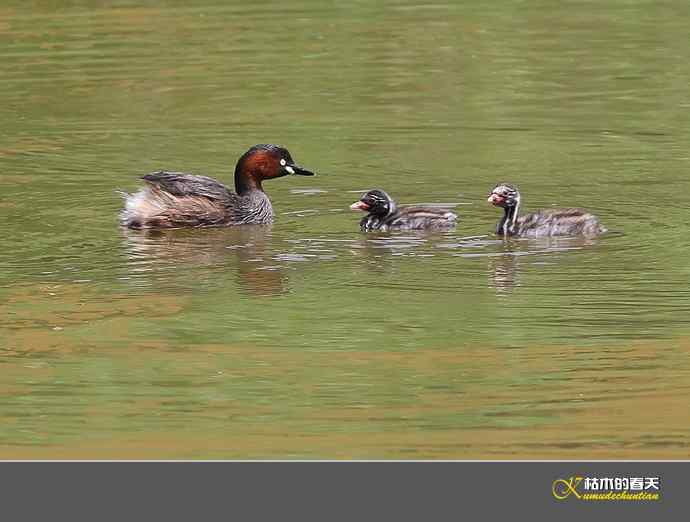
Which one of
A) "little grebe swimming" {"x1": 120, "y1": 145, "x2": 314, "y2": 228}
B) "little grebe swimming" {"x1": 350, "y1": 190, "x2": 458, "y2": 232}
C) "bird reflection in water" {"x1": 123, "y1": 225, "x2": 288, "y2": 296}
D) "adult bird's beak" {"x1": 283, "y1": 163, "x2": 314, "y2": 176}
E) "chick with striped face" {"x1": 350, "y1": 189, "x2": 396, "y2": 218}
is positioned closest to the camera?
"bird reflection in water" {"x1": 123, "y1": 225, "x2": 288, "y2": 296}

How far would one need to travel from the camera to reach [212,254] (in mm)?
11023

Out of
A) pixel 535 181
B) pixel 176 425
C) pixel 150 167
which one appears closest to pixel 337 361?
pixel 176 425

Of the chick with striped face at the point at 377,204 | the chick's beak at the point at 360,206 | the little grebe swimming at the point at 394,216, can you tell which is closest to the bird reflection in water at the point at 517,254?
the little grebe swimming at the point at 394,216

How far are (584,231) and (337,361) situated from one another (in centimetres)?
317

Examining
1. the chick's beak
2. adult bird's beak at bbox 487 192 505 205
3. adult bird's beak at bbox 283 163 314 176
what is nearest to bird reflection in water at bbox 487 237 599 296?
adult bird's beak at bbox 487 192 505 205

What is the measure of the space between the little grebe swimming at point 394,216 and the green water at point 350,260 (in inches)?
5.5

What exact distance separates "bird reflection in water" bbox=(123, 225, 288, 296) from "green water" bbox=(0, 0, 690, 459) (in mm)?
32

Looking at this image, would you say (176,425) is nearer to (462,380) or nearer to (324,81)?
(462,380)

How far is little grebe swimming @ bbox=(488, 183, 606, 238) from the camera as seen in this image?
10938 mm

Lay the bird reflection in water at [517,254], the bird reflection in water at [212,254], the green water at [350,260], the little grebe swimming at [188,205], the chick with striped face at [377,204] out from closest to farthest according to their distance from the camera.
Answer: the green water at [350,260] < the bird reflection in water at [517,254] < the bird reflection in water at [212,254] < the chick with striped face at [377,204] < the little grebe swimming at [188,205]

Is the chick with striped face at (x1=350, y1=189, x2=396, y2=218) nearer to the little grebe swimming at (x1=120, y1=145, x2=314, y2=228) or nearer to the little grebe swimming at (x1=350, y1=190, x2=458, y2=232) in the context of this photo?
the little grebe swimming at (x1=350, y1=190, x2=458, y2=232)

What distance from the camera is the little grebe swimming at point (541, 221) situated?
10.9 meters

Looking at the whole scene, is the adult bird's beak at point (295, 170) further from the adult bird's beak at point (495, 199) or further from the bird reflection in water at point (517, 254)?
the bird reflection in water at point (517, 254)

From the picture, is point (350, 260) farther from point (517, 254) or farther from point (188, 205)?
point (188, 205)
